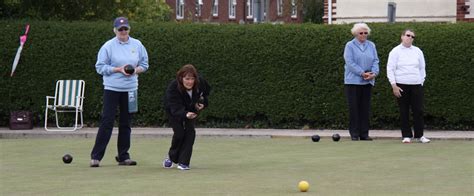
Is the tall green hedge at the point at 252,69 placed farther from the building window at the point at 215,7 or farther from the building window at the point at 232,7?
the building window at the point at 232,7

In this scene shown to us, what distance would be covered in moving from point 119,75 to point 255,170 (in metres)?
1.93

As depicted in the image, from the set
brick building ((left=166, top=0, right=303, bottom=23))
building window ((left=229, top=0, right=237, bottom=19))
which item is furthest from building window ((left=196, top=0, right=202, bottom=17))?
building window ((left=229, top=0, right=237, bottom=19))

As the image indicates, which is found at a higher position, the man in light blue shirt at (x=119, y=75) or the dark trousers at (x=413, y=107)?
the man in light blue shirt at (x=119, y=75)

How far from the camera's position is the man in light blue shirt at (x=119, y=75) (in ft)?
43.2

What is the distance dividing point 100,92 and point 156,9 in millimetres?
17606

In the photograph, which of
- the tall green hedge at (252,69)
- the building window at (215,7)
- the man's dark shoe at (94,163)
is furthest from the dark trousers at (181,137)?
the building window at (215,7)

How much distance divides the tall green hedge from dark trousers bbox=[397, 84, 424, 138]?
2.84 metres

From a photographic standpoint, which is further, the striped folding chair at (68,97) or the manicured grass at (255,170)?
the striped folding chair at (68,97)

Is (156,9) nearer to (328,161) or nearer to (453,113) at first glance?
(453,113)

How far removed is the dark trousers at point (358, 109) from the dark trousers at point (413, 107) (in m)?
0.65

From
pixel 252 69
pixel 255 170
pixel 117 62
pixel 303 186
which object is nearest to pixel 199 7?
pixel 252 69

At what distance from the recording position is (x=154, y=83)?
70.1ft

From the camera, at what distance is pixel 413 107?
17438 mm

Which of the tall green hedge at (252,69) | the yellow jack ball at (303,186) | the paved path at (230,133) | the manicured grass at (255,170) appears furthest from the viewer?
the tall green hedge at (252,69)
